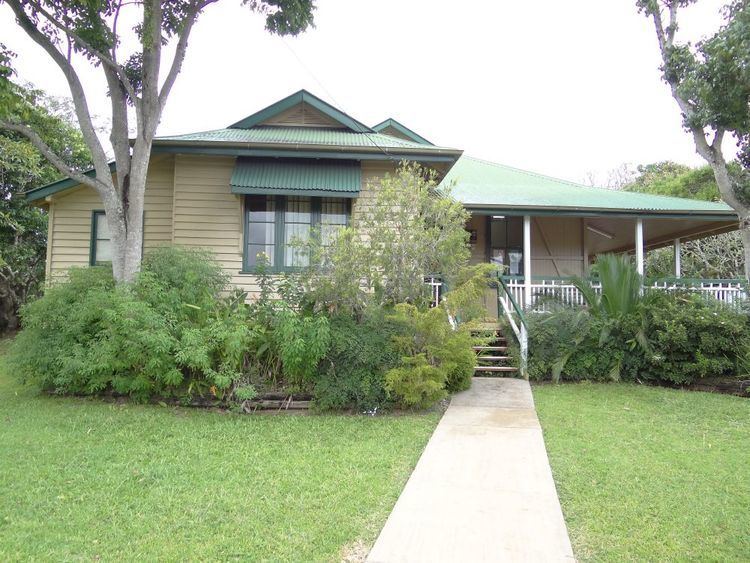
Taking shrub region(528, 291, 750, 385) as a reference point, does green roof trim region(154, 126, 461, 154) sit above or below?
above

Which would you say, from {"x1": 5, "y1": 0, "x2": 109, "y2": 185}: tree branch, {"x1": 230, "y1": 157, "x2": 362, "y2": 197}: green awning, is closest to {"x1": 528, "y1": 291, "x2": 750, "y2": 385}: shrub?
{"x1": 230, "y1": 157, "x2": 362, "y2": 197}: green awning

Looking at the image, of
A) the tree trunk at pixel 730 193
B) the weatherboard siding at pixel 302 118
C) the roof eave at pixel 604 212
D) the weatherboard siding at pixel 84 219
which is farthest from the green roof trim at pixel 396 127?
the tree trunk at pixel 730 193

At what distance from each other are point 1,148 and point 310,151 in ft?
28.3

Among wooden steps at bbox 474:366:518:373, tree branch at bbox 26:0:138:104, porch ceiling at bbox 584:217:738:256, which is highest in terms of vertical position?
tree branch at bbox 26:0:138:104

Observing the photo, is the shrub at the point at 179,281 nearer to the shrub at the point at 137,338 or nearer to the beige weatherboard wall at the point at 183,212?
the shrub at the point at 137,338

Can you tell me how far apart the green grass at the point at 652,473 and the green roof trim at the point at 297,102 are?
7260 mm

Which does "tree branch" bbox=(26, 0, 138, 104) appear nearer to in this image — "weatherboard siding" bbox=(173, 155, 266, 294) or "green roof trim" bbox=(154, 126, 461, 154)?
"green roof trim" bbox=(154, 126, 461, 154)

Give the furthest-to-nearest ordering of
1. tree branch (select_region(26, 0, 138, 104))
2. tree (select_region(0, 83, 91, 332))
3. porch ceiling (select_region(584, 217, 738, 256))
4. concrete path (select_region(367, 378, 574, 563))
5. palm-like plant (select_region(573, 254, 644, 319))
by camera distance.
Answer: tree (select_region(0, 83, 91, 332)), porch ceiling (select_region(584, 217, 738, 256)), palm-like plant (select_region(573, 254, 644, 319)), tree branch (select_region(26, 0, 138, 104)), concrete path (select_region(367, 378, 574, 563))

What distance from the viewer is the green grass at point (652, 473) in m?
3.71

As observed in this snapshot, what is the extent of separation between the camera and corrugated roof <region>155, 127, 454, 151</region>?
404 inches

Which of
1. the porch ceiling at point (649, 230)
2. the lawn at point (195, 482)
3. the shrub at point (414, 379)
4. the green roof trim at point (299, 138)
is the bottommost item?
the lawn at point (195, 482)

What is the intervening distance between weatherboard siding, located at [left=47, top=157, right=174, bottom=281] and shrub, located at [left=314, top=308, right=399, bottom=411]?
18.4 feet

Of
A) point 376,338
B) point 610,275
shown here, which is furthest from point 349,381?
point 610,275

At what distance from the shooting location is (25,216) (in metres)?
17.6
